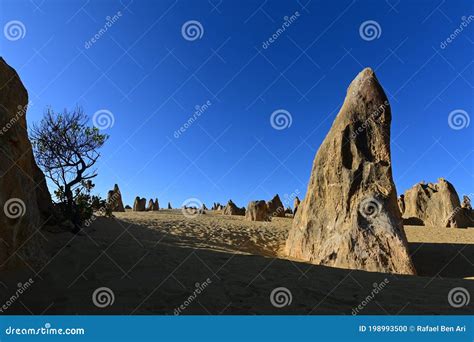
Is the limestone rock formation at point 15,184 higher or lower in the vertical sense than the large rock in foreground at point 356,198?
lower

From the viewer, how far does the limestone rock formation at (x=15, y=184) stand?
549 centimetres

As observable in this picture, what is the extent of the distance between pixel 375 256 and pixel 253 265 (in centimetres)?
362

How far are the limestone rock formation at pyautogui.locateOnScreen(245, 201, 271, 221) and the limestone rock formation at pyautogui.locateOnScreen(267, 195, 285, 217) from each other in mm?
2875

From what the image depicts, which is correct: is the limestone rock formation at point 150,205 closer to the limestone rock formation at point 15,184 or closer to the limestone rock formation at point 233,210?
the limestone rock formation at point 233,210

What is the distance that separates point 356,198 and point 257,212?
44.0 feet

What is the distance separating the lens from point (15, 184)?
5910 mm

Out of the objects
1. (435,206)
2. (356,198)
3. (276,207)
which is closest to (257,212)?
A: (276,207)

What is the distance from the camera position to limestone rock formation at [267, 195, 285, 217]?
26.4m

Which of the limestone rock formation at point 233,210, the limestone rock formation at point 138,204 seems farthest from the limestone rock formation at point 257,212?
the limestone rock formation at point 138,204

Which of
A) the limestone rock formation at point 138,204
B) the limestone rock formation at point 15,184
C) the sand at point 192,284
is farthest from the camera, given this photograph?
the limestone rock formation at point 138,204

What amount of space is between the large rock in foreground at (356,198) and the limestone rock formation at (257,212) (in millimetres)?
10916

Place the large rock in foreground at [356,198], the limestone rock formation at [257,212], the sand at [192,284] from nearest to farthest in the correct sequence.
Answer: the sand at [192,284]
the large rock in foreground at [356,198]
the limestone rock formation at [257,212]

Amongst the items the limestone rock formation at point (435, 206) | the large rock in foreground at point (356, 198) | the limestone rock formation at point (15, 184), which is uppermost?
the limestone rock formation at point (435, 206)

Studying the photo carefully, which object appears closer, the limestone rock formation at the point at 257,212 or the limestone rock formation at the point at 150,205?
the limestone rock formation at the point at 257,212
